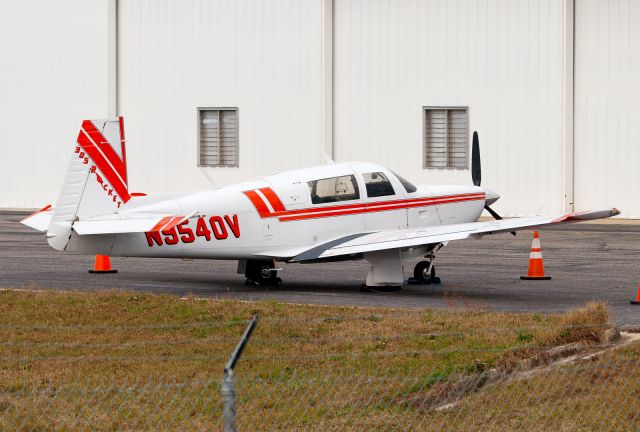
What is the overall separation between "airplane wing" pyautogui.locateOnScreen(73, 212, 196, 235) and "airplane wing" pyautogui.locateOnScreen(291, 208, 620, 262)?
6.59ft

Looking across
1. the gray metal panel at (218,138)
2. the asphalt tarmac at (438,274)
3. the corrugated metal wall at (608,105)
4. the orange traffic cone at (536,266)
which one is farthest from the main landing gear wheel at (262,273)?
the gray metal panel at (218,138)

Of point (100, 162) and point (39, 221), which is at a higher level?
point (100, 162)

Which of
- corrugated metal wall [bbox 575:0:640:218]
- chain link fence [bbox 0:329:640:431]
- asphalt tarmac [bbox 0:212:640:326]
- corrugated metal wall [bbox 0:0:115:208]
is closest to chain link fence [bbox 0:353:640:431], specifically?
chain link fence [bbox 0:329:640:431]

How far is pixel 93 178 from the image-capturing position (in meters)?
18.5

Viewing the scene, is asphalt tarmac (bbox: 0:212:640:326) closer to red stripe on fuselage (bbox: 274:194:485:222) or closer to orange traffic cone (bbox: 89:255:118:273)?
orange traffic cone (bbox: 89:255:118:273)

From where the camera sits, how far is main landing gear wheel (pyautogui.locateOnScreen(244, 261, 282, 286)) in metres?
19.8

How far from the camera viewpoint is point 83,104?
41.5m

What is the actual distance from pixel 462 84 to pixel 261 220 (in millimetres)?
18779

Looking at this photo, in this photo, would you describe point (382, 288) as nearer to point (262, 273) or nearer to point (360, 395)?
point (262, 273)

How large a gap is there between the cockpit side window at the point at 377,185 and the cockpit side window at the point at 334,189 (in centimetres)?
21

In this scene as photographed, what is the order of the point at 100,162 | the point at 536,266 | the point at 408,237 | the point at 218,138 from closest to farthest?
the point at 100,162 → the point at 408,237 → the point at 536,266 → the point at 218,138

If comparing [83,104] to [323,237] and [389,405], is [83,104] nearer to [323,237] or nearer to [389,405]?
[323,237]

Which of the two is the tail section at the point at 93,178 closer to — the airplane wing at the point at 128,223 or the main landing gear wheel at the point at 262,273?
the airplane wing at the point at 128,223

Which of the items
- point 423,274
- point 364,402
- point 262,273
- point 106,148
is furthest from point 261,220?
point 364,402
